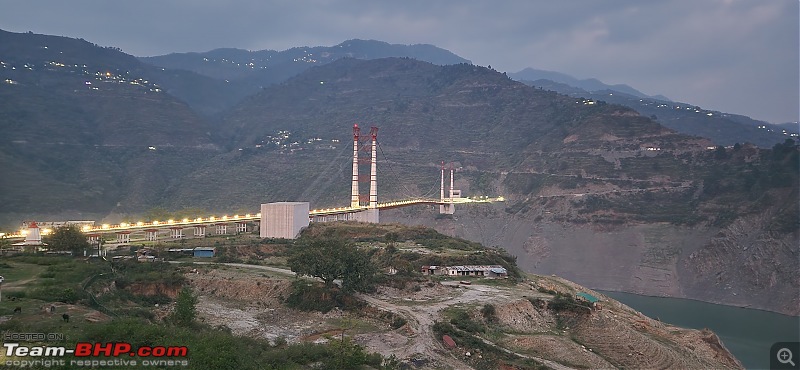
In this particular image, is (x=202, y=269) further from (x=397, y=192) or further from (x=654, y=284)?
(x=397, y=192)

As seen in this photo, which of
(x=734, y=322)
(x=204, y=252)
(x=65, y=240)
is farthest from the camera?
(x=734, y=322)

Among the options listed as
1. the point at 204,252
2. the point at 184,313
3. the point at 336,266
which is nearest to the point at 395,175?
the point at 204,252

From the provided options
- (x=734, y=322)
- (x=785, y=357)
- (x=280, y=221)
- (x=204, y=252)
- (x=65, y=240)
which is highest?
(x=280, y=221)

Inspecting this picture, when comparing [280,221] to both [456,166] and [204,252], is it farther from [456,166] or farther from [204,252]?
[456,166]

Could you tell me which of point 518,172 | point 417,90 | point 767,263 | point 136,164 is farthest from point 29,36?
point 767,263

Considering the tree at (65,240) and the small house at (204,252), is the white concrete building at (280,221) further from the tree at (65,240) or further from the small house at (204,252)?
→ the tree at (65,240)

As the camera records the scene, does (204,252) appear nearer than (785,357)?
No

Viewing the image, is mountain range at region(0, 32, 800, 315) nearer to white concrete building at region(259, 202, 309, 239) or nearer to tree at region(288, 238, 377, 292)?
white concrete building at region(259, 202, 309, 239)

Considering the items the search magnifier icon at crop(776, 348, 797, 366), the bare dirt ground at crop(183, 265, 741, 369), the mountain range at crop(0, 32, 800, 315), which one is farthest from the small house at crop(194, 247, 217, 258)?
the search magnifier icon at crop(776, 348, 797, 366)
